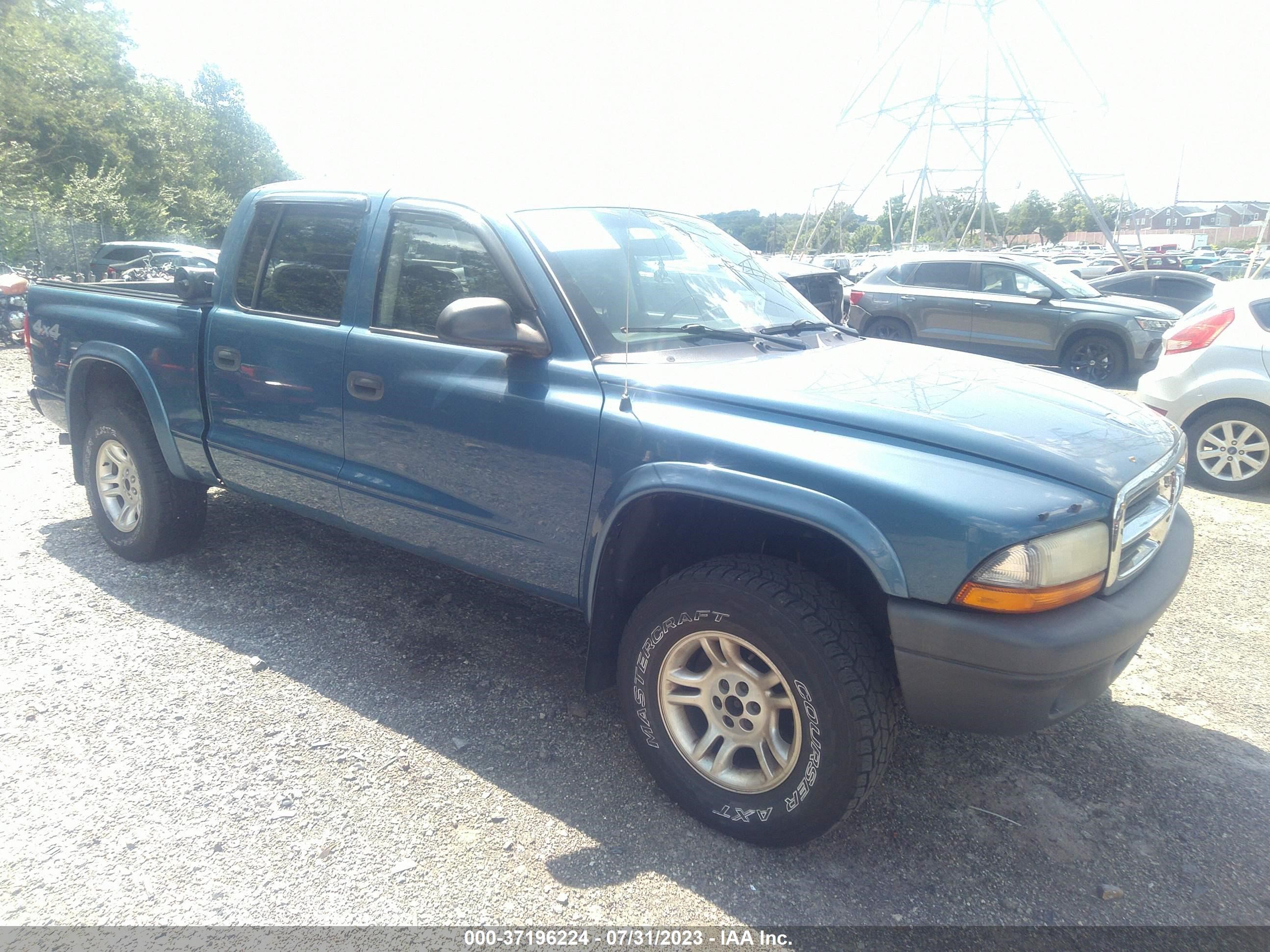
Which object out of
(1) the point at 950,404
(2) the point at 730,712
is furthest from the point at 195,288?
(1) the point at 950,404

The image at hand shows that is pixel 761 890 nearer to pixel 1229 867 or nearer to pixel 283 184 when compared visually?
pixel 1229 867

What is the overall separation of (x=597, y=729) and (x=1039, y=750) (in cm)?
159

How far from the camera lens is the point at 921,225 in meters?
32.3

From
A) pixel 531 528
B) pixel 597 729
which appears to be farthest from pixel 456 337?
pixel 597 729

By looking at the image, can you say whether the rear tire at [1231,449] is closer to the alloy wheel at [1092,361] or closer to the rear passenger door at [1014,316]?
the alloy wheel at [1092,361]

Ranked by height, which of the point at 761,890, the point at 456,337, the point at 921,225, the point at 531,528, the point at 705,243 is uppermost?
the point at 921,225

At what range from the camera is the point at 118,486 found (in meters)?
4.47

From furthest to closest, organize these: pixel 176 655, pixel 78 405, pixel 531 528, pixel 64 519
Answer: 1. pixel 64 519
2. pixel 78 405
3. pixel 176 655
4. pixel 531 528

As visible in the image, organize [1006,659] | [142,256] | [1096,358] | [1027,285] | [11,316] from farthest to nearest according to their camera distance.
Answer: [142,256] → [11,316] → [1027,285] → [1096,358] → [1006,659]

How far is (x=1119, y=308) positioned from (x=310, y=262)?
9.77 m

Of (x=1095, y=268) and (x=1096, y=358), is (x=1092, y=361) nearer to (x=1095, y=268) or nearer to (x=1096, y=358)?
(x=1096, y=358)

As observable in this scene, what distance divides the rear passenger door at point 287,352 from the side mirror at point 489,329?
0.89 metres

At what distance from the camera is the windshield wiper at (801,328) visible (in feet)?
10.6

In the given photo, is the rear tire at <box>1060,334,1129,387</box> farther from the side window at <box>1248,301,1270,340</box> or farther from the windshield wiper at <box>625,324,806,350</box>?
the windshield wiper at <box>625,324,806,350</box>
